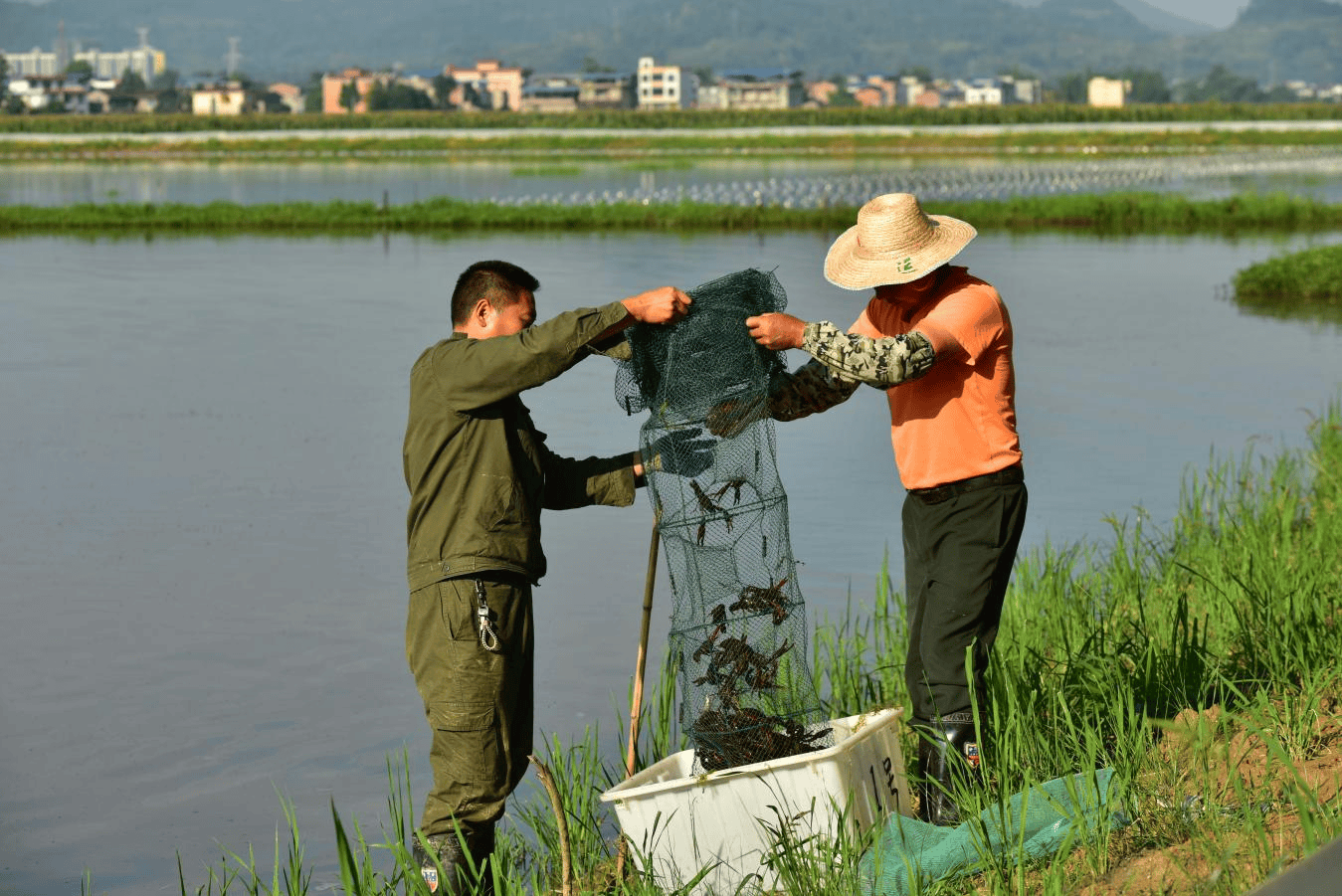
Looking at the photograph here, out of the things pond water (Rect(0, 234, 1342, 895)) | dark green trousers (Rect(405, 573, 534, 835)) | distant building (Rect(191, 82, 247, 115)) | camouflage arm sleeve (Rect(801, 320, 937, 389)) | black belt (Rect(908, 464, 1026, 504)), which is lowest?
pond water (Rect(0, 234, 1342, 895))

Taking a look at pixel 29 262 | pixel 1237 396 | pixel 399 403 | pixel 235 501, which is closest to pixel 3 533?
pixel 235 501

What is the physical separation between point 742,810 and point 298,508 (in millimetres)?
7019

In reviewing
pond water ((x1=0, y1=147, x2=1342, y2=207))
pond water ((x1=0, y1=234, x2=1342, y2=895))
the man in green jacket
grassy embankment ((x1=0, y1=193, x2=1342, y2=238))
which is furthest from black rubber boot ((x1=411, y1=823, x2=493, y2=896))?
pond water ((x1=0, y1=147, x2=1342, y2=207))

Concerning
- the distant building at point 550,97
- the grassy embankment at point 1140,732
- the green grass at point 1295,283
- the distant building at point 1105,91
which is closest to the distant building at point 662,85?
the distant building at point 550,97

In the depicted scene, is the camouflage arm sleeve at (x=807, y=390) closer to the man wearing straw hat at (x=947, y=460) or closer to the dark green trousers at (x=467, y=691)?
the man wearing straw hat at (x=947, y=460)

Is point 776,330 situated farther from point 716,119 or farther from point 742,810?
point 716,119

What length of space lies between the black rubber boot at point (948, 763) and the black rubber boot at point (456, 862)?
1.09 meters

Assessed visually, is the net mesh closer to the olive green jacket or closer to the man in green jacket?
the man in green jacket

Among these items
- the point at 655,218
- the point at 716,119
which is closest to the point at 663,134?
the point at 716,119

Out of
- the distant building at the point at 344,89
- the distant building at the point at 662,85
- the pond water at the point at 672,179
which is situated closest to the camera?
the pond water at the point at 672,179

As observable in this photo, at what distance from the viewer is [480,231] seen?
105 ft

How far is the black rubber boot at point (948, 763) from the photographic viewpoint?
405cm

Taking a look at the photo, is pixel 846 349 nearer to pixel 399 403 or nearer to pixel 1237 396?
pixel 399 403

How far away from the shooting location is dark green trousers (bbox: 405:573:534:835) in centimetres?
379
